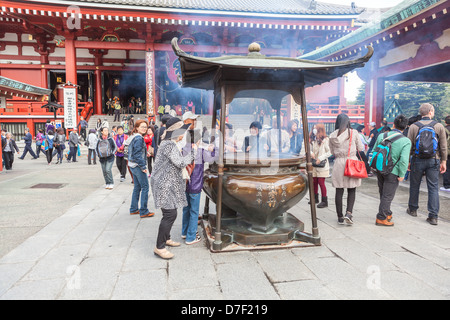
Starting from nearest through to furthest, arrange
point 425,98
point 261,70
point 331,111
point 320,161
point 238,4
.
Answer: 1. point 261,70
2. point 320,161
3. point 238,4
4. point 331,111
5. point 425,98

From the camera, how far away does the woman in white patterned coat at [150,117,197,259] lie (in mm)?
3160

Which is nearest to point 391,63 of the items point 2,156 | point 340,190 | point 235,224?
point 340,190

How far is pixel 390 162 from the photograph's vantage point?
414 cm

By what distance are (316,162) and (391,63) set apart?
19.9ft

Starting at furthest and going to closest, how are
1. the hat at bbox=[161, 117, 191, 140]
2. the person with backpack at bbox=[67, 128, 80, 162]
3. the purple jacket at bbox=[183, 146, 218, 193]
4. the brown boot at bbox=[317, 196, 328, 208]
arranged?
the person with backpack at bbox=[67, 128, 80, 162], the brown boot at bbox=[317, 196, 328, 208], the purple jacket at bbox=[183, 146, 218, 193], the hat at bbox=[161, 117, 191, 140]

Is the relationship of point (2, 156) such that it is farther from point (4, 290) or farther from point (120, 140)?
point (4, 290)

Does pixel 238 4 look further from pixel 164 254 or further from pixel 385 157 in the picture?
pixel 164 254

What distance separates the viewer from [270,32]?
16.6m

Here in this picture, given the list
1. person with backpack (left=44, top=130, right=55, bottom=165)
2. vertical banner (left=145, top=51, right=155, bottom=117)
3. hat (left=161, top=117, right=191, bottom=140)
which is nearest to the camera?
hat (left=161, top=117, right=191, bottom=140)

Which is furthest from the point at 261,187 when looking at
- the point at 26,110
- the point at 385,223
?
the point at 26,110

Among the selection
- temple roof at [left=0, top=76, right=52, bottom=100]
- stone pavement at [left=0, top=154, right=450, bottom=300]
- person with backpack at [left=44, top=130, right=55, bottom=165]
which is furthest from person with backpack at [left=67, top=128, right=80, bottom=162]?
stone pavement at [left=0, top=154, right=450, bottom=300]

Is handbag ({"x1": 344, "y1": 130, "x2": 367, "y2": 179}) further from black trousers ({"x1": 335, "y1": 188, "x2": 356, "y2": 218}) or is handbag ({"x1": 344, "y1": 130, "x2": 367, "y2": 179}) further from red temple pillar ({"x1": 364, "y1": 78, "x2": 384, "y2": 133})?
red temple pillar ({"x1": 364, "y1": 78, "x2": 384, "y2": 133})

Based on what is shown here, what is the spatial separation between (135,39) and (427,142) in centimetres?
1776

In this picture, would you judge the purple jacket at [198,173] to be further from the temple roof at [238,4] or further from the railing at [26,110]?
the railing at [26,110]
